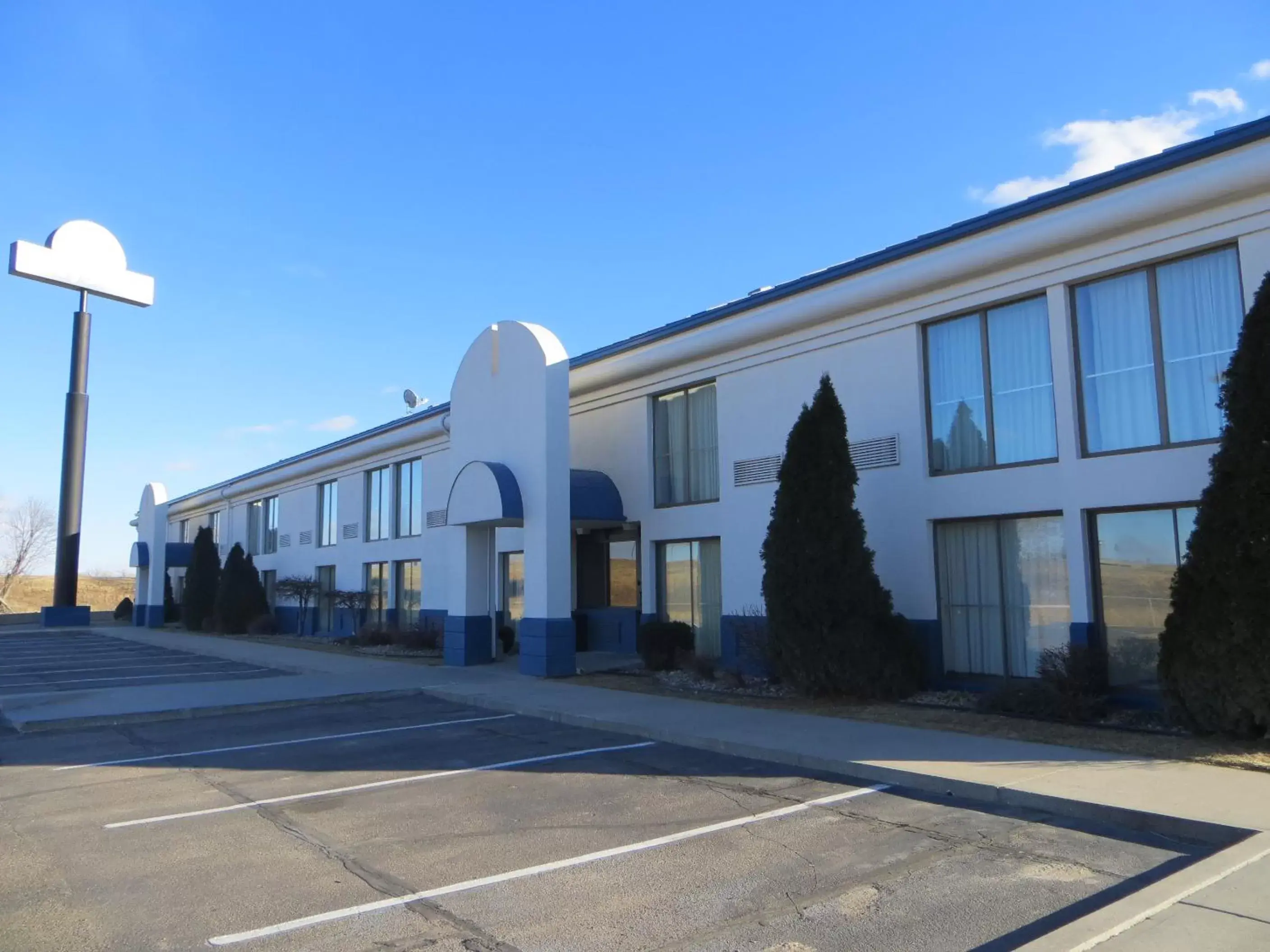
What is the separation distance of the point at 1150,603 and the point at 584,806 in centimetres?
732

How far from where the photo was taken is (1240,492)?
8.75 meters

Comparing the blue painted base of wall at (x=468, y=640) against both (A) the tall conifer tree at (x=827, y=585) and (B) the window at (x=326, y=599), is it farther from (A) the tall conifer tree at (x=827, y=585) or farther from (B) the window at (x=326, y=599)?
(B) the window at (x=326, y=599)

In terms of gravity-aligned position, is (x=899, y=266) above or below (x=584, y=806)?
above

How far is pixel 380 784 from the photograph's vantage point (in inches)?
340

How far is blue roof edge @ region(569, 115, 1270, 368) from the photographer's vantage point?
10.4 meters

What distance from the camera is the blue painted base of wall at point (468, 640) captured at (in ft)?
61.6

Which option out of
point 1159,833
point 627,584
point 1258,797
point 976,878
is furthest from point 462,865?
point 627,584

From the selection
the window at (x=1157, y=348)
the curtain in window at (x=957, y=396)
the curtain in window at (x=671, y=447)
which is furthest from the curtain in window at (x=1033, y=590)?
the curtain in window at (x=671, y=447)

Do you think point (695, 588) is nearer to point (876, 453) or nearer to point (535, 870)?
point (876, 453)

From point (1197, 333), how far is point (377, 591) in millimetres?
23010

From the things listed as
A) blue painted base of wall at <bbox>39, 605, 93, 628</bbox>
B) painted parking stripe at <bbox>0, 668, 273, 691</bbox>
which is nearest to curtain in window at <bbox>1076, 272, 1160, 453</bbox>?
painted parking stripe at <bbox>0, 668, 273, 691</bbox>

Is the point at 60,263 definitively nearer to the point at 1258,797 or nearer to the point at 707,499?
the point at 707,499

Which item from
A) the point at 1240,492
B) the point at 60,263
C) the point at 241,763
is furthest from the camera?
the point at 60,263

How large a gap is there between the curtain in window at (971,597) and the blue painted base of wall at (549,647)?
6.37m
